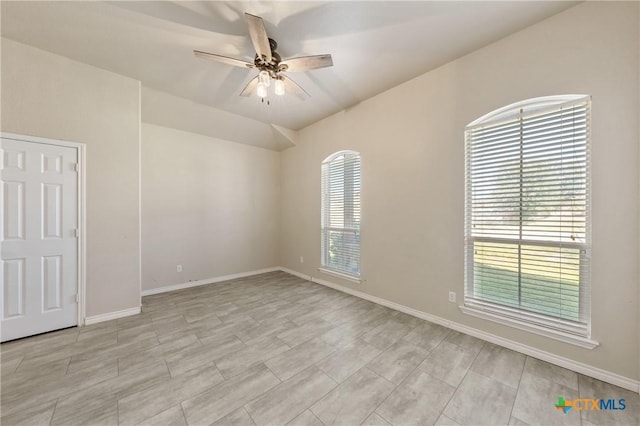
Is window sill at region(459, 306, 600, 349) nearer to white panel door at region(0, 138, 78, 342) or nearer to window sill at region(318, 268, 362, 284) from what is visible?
window sill at region(318, 268, 362, 284)

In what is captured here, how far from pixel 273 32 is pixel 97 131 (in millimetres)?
2490

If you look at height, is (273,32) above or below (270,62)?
above

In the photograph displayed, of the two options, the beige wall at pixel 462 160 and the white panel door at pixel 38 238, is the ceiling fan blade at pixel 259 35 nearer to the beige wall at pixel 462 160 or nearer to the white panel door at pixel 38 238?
the beige wall at pixel 462 160

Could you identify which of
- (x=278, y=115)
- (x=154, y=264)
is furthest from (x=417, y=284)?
(x=154, y=264)

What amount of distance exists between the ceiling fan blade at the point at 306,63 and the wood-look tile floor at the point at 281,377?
108 inches

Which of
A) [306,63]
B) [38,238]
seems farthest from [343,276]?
[38,238]

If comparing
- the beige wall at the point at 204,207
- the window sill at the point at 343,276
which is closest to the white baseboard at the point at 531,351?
the window sill at the point at 343,276

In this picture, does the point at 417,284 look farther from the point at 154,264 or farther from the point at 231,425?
the point at 154,264

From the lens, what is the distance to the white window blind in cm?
200

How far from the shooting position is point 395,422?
148cm

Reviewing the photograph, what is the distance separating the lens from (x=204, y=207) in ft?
14.7

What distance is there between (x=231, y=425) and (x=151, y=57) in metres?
3.61

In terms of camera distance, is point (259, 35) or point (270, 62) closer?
point (259, 35)

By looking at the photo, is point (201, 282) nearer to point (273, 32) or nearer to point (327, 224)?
point (327, 224)
